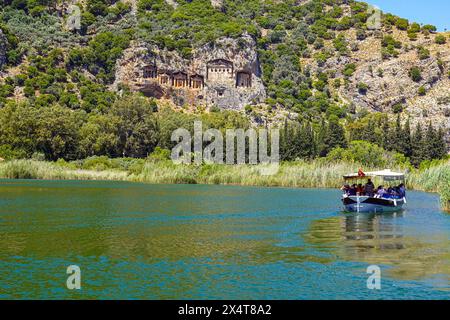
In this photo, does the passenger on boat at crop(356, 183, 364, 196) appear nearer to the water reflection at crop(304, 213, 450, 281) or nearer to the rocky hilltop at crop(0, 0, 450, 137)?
the water reflection at crop(304, 213, 450, 281)

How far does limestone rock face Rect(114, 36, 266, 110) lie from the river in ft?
365

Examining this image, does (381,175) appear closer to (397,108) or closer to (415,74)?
(397,108)

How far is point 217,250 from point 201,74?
138 metres

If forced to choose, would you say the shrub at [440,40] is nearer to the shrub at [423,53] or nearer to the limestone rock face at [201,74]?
the shrub at [423,53]

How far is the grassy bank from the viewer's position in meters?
65.8

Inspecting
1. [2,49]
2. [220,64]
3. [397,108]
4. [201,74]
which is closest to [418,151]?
[397,108]

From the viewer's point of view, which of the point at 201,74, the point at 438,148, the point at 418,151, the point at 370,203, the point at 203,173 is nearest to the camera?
the point at 370,203

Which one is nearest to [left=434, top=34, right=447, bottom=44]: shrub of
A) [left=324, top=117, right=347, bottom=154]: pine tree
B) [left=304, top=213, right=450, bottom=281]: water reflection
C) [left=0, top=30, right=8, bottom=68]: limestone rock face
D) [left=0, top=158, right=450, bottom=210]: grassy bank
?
[left=324, top=117, right=347, bottom=154]: pine tree

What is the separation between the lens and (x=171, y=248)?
84.1 feet

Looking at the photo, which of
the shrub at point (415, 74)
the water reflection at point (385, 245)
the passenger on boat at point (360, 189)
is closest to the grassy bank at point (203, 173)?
the passenger on boat at point (360, 189)

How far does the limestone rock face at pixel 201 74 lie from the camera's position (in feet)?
504

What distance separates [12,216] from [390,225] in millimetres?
21606

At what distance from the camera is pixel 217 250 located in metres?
25.2

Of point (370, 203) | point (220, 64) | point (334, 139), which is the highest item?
point (220, 64)
